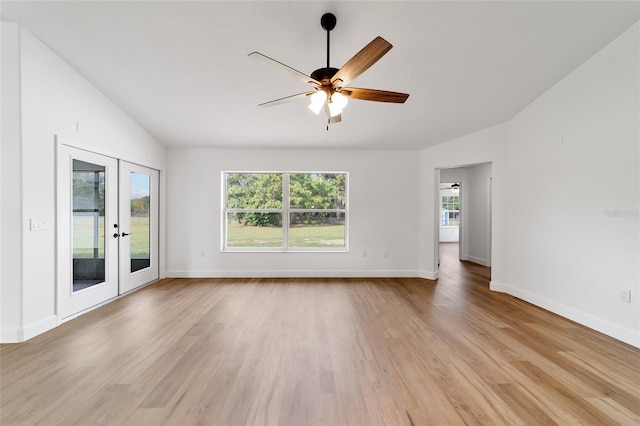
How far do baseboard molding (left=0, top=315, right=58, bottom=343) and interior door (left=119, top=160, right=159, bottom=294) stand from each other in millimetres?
1257

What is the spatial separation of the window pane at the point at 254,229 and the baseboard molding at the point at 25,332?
2870mm

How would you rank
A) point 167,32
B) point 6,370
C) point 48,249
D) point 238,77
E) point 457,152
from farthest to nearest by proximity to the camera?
point 457,152 < point 238,77 < point 48,249 < point 167,32 < point 6,370

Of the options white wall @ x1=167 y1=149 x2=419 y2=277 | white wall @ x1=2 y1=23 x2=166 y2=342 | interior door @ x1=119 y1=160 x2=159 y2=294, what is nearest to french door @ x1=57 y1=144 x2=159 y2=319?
interior door @ x1=119 y1=160 x2=159 y2=294

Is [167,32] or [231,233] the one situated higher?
[167,32]

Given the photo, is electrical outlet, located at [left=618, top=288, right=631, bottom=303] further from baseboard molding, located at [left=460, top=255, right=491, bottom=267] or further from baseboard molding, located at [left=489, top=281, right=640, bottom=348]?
baseboard molding, located at [left=460, top=255, right=491, bottom=267]

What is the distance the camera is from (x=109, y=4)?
2.45m

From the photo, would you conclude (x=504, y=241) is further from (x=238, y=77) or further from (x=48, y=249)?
(x=48, y=249)

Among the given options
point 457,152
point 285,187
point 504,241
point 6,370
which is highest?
point 457,152

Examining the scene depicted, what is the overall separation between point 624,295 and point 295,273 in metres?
4.37

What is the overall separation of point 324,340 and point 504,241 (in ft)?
11.1

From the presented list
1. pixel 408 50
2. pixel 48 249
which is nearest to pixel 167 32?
pixel 408 50

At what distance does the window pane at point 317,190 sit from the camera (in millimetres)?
5555

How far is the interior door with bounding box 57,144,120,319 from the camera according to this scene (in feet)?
10.3

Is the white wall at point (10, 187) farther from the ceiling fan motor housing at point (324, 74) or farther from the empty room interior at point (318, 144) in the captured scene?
the ceiling fan motor housing at point (324, 74)
